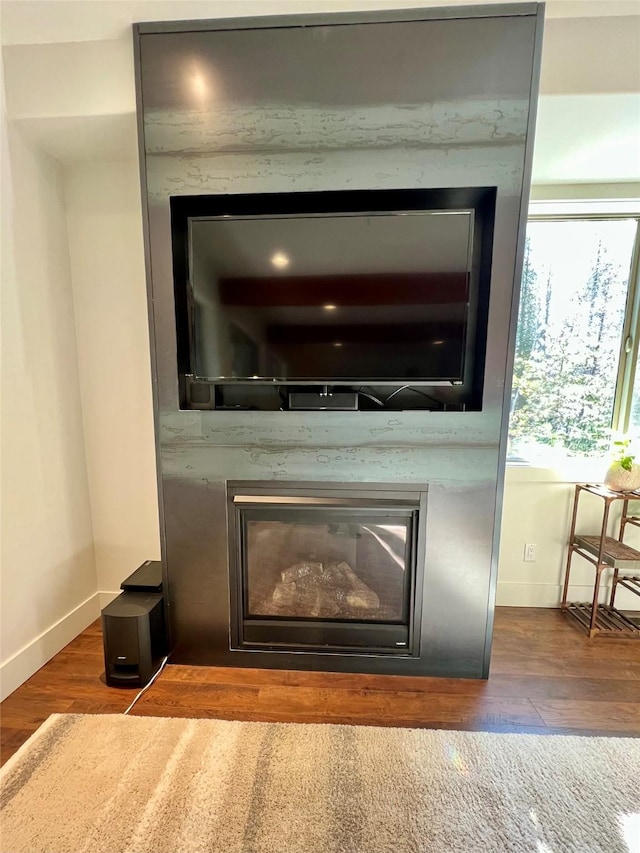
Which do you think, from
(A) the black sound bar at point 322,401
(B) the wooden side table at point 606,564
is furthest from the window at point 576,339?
(A) the black sound bar at point 322,401

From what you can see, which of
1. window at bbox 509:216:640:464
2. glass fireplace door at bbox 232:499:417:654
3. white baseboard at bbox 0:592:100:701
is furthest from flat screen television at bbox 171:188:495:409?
white baseboard at bbox 0:592:100:701

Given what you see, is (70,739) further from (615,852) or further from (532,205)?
(532,205)

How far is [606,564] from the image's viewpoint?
2037mm

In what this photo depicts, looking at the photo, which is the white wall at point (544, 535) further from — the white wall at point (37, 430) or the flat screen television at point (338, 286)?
the white wall at point (37, 430)

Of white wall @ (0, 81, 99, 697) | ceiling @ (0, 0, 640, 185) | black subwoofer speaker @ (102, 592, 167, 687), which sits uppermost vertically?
ceiling @ (0, 0, 640, 185)

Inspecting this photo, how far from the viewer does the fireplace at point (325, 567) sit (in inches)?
68.5

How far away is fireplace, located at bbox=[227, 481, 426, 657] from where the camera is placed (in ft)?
5.71

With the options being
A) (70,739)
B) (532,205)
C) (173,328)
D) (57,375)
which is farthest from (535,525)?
(57,375)

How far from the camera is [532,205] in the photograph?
2.15m

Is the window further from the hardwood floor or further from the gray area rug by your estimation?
the gray area rug

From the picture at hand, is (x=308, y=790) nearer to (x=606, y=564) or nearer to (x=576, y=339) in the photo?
(x=606, y=564)

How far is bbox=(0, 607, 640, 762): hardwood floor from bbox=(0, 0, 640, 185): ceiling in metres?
2.45

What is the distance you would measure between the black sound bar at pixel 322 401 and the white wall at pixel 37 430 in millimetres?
1232

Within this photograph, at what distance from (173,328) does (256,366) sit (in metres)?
0.39
